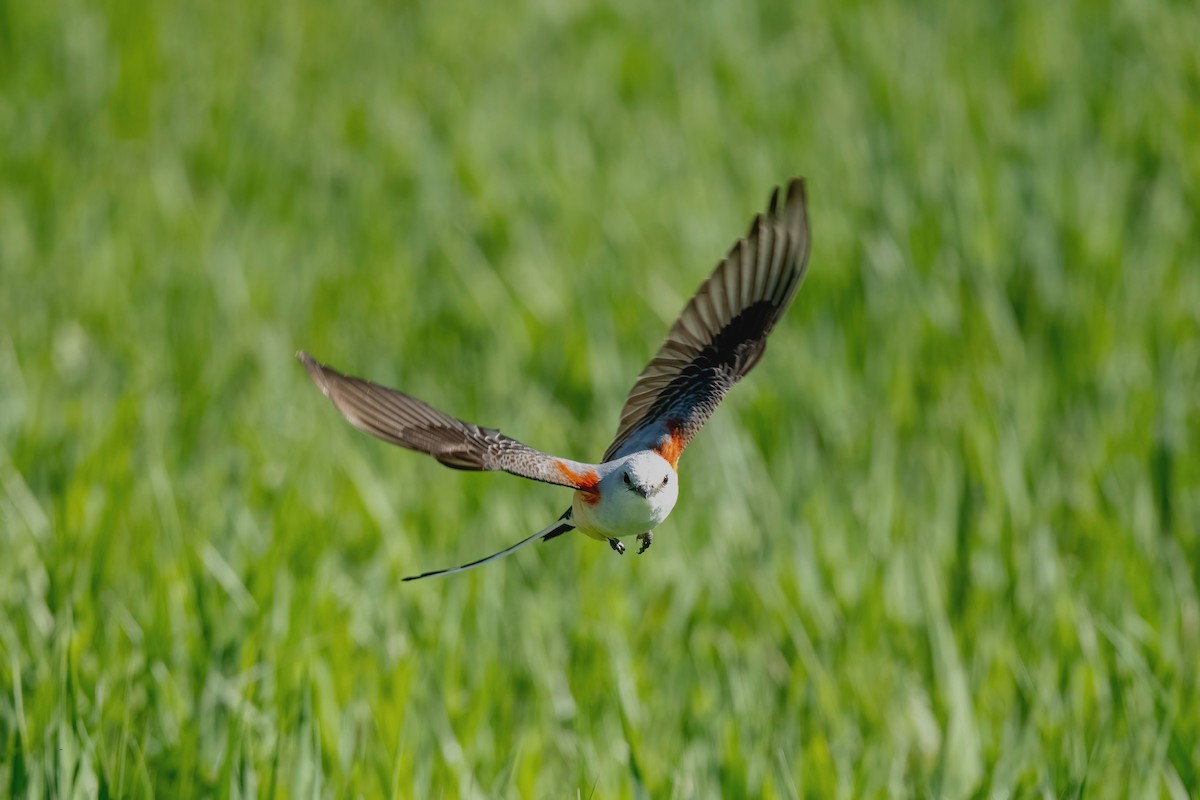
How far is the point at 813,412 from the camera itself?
3908 mm

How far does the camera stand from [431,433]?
61.3 inches

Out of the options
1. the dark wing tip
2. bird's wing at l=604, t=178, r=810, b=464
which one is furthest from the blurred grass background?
the dark wing tip

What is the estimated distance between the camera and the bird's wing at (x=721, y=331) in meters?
1.82

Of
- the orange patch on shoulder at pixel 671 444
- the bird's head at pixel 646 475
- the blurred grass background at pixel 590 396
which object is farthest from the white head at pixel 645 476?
the blurred grass background at pixel 590 396

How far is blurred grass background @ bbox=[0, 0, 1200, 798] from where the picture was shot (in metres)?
2.64

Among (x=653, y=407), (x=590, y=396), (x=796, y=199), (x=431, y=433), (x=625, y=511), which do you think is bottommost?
(x=625, y=511)

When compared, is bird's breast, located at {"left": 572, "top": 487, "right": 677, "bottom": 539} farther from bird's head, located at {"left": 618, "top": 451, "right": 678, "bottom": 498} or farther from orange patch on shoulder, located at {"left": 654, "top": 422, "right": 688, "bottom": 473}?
orange patch on shoulder, located at {"left": 654, "top": 422, "right": 688, "bottom": 473}

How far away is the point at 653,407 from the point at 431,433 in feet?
1.36

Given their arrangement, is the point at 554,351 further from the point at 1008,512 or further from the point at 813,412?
the point at 1008,512

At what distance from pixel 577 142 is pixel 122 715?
3.26m

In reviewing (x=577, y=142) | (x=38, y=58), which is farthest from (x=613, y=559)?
(x=38, y=58)

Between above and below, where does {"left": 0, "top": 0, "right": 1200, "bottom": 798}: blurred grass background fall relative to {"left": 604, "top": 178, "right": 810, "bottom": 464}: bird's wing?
above

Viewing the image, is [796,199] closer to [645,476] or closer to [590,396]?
[645,476]

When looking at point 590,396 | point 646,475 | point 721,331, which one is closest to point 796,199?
point 721,331
